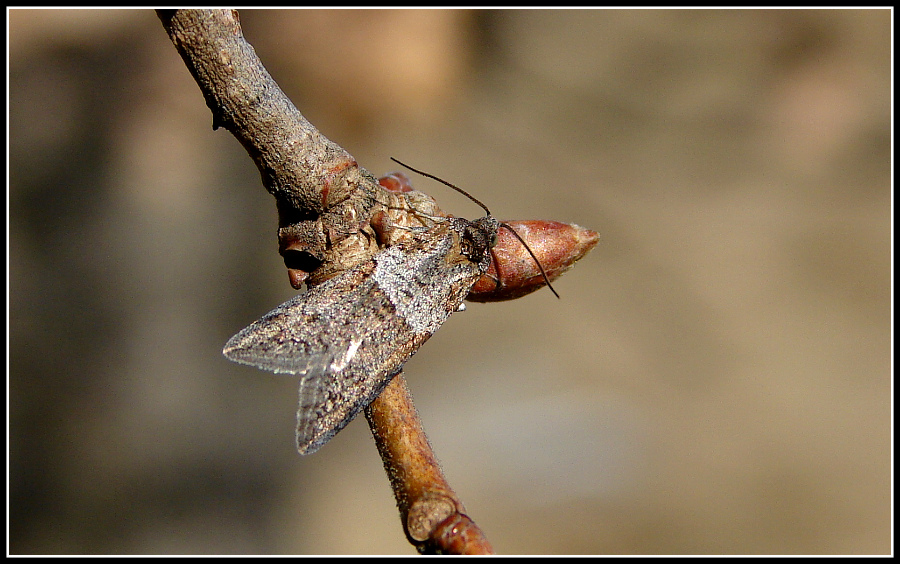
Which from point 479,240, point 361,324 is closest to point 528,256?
point 479,240

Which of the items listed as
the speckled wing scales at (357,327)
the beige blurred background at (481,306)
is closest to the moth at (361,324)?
the speckled wing scales at (357,327)

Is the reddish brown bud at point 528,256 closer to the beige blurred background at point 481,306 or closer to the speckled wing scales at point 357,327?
the speckled wing scales at point 357,327

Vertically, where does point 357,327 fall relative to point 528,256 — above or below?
below

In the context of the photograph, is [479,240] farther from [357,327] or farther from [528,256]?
[357,327]

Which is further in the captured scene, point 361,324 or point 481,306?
point 481,306

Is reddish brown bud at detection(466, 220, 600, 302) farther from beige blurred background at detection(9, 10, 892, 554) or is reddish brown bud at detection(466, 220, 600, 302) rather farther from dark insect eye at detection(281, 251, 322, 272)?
beige blurred background at detection(9, 10, 892, 554)

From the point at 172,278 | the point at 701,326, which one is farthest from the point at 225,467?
the point at 701,326

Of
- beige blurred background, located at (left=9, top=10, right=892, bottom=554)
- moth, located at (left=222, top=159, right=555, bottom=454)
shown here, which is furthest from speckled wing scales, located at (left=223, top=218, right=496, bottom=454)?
beige blurred background, located at (left=9, top=10, right=892, bottom=554)
